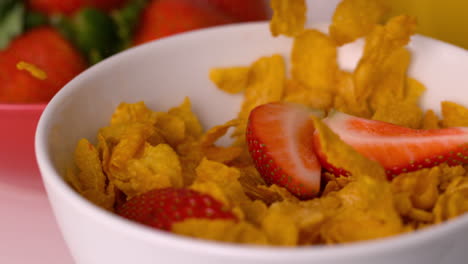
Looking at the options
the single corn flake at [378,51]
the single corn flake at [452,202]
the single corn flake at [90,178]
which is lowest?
the single corn flake at [90,178]

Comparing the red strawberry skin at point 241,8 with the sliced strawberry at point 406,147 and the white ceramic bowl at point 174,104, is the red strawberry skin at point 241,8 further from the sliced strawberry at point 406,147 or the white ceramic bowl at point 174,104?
the sliced strawberry at point 406,147

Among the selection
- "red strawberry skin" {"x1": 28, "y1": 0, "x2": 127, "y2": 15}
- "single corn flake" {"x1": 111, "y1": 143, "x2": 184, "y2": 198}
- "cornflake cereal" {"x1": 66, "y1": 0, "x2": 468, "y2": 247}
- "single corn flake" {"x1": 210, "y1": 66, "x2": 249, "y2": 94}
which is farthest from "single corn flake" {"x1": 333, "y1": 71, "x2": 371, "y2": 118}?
Result: "red strawberry skin" {"x1": 28, "y1": 0, "x2": 127, "y2": 15}

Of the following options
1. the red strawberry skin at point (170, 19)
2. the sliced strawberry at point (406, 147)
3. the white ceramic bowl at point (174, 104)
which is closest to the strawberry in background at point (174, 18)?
Result: the red strawberry skin at point (170, 19)

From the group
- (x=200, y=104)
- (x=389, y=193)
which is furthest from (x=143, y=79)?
(x=389, y=193)

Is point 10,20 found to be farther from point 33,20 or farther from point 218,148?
point 218,148

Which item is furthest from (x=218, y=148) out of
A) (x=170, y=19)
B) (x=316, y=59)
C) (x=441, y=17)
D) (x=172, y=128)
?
(x=441, y=17)

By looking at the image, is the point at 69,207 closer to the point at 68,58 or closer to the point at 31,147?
the point at 31,147
